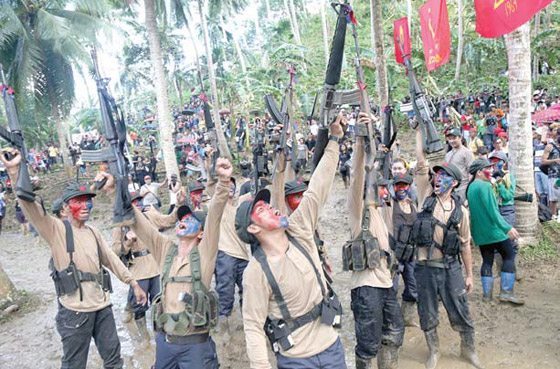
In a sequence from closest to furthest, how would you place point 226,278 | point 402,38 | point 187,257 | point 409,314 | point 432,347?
point 187,257, point 432,347, point 402,38, point 409,314, point 226,278

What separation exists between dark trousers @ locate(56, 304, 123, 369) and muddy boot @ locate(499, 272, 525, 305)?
15.0 ft

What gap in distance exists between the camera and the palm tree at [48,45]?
58.2ft

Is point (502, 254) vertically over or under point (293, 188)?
under

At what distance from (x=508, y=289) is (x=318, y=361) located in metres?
3.82

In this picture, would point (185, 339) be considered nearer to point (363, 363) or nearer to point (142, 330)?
point (363, 363)

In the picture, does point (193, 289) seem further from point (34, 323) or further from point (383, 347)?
point (34, 323)

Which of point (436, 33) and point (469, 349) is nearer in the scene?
point (469, 349)

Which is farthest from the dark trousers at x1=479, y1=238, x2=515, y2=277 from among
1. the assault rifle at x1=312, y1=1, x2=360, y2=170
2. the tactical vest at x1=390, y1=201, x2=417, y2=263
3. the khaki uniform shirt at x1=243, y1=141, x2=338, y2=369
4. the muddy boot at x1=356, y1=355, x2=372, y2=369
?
the khaki uniform shirt at x1=243, y1=141, x2=338, y2=369

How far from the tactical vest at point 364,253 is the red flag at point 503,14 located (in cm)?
287

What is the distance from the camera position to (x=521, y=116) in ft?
22.4

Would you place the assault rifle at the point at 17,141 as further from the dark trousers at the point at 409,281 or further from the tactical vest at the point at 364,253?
the dark trousers at the point at 409,281

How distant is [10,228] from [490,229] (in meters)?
17.1

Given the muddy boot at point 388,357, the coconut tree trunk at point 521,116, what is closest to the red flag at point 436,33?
the coconut tree trunk at point 521,116

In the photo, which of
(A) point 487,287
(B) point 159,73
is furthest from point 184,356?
(B) point 159,73
